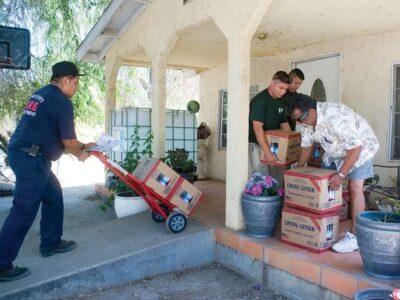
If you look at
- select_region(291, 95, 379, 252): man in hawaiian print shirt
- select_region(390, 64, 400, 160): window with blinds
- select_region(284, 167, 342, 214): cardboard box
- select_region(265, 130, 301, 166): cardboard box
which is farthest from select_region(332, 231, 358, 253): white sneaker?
select_region(390, 64, 400, 160): window with blinds

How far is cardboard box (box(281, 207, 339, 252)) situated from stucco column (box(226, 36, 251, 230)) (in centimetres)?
63

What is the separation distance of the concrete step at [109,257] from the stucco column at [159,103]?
1283 millimetres

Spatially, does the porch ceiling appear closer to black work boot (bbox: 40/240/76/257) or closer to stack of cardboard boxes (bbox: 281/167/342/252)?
stack of cardboard boxes (bbox: 281/167/342/252)

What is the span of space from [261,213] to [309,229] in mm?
556

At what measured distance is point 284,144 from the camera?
4578 mm

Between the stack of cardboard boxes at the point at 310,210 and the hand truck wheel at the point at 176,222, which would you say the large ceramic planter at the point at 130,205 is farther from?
the stack of cardboard boxes at the point at 310,210

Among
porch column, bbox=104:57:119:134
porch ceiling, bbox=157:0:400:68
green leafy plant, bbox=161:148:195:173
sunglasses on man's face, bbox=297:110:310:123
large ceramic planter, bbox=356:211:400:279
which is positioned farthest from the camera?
porch column, bbox=104:57:119:134

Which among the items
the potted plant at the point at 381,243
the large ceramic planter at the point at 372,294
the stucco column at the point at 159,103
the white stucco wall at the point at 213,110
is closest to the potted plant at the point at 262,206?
the potted plant at the point at 381,243

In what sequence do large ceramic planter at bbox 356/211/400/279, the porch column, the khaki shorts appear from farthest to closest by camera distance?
1. the porch column
2. the khaki shorts
3. large ceramic planter at bbox 356/211/400/279

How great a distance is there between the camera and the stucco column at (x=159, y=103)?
20.3 ft

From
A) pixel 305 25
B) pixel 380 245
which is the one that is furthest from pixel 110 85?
pixel 380 245

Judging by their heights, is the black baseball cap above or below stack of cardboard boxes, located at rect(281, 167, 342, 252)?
above

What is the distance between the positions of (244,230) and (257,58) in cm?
378

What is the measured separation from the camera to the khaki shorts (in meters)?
5.01
